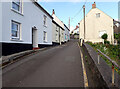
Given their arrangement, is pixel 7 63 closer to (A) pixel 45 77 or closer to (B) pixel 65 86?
(A) pixel 45 77

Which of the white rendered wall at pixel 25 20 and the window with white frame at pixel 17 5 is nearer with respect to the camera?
the white rendered wall at pixel 25 20

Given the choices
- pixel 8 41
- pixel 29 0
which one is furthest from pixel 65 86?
pixel 29 0

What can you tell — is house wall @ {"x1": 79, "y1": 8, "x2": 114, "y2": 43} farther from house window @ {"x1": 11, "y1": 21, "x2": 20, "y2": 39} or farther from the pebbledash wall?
house window @ {"x1": 11, "y1": 21, "x2": 20, "y2": 39}

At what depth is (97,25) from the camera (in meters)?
26.2

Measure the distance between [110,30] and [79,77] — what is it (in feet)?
82.5

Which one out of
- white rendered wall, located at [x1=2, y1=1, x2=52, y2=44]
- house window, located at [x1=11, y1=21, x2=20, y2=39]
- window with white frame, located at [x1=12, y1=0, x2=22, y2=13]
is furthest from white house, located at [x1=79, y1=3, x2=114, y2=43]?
house window, located at [x1=11, y1=21, x2=20, y2=39]

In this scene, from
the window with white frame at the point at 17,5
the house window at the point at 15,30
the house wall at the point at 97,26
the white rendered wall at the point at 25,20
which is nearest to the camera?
the white rendered wall at the point at 25,20

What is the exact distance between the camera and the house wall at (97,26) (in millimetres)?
25688

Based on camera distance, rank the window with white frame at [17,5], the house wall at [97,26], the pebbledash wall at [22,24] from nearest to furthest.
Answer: the pebbledash wall at [22,24]
the window with white frame at [17,5]
the house wall at [97,26]

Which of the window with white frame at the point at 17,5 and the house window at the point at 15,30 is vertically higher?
the window with white frame at the point at 17,5

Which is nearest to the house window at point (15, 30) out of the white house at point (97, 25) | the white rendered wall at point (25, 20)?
the white rendered wall at point (25, 20)

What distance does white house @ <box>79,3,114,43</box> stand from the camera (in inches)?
1012

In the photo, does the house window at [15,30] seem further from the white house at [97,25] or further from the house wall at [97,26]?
the house wall at [97,26]

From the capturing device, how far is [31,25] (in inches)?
469
